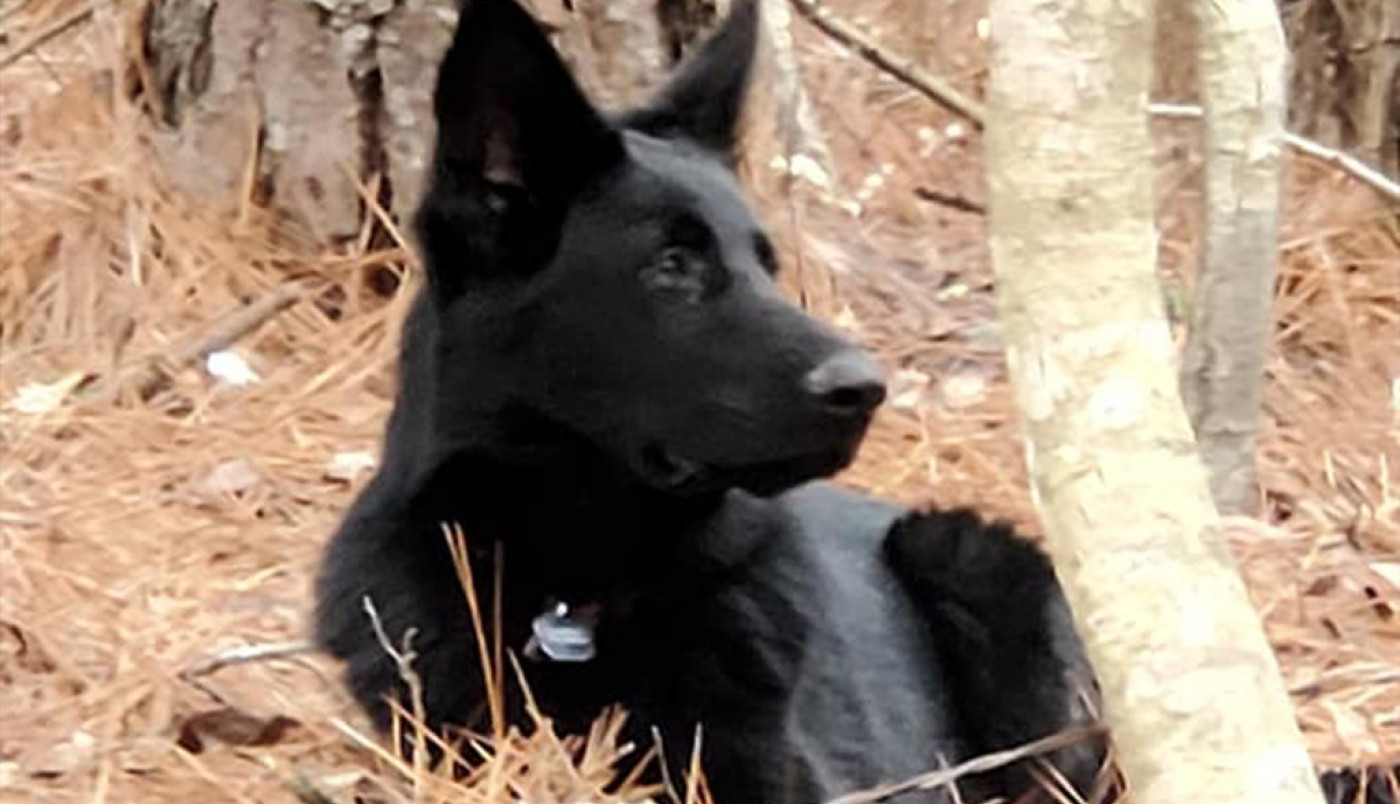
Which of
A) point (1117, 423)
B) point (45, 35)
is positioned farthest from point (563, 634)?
point (45, 35)

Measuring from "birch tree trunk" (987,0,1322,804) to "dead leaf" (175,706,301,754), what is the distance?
1918 millimetres

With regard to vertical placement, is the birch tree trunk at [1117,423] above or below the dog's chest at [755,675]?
above

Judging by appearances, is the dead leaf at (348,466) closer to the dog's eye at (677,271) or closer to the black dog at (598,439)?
the black dog at (598,439)

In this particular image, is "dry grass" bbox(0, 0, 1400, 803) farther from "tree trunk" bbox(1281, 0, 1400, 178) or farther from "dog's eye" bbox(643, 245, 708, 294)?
"dog's eye" bbox(643, 245, 708, 294)

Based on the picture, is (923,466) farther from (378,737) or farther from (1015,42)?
(1015,42)

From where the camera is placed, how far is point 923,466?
5.98 m

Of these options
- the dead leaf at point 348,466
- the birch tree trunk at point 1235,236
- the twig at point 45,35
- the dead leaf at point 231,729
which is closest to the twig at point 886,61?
the birch tree trunk at point 1235,236

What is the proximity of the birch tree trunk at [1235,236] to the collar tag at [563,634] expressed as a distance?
1.35 m

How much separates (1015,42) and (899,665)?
1.91m

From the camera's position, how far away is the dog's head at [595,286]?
158 inches

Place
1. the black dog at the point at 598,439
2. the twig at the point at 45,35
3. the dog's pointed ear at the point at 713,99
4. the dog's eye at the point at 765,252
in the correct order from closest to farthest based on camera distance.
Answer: the black dog at the point at 598,439 < the dog's eye at the point at 765,252 < the dog's pointed ear at the point at 713,99 < the twig at the point at 45,35

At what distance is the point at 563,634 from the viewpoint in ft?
13.7

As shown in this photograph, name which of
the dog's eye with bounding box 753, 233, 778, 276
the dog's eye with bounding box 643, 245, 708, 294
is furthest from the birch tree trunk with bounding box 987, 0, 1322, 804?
the dog's eye with bounding box 753, 233, 778, 276

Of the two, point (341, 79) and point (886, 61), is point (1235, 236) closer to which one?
point (886, 61)
